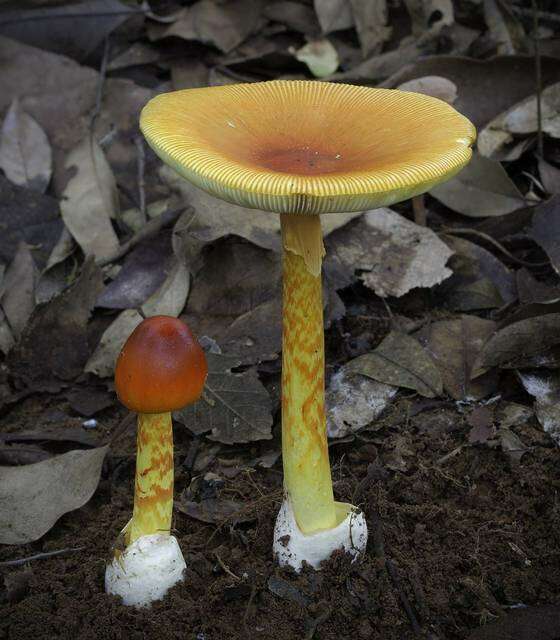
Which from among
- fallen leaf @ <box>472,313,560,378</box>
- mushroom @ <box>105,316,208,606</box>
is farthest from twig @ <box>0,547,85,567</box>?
fallen leaf @ <box>472,313,560,378</box>

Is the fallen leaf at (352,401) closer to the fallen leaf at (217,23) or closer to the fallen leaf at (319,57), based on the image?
the fallen leaf at (319,57)

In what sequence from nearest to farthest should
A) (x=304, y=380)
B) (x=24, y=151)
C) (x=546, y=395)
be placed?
(x=304, y=380)
(x=546, y=395)
(x=24, y=151)

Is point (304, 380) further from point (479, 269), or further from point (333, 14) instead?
point (333, 14)

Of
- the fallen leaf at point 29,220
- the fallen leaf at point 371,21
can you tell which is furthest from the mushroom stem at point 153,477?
the fallen leaf at point 371,21

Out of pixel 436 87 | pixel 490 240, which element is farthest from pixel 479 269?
pixel 436 87

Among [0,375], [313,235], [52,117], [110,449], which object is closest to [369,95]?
[313,235]

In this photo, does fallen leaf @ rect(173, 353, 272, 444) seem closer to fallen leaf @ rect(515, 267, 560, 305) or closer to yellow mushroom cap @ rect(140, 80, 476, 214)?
yellow mushroom cap @ rect(140, 80, 476, 214)
